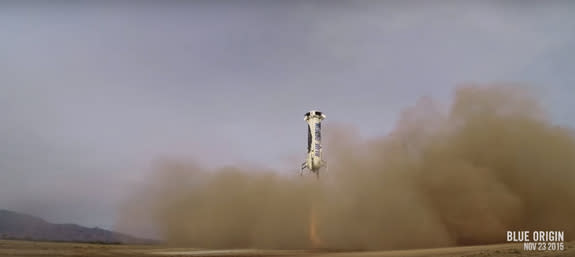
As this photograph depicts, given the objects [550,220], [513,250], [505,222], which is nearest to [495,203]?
[505,222]

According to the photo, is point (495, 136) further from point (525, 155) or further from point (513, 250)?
point (513, 250)

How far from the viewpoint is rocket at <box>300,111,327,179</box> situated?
1688 inches

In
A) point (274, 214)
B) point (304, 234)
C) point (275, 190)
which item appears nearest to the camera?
point (304, 234)

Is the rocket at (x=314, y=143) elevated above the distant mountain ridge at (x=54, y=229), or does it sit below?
above

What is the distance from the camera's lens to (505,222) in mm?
40781

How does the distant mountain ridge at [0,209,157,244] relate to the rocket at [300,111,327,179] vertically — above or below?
below

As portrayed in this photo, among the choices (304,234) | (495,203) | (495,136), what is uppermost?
(495,136)

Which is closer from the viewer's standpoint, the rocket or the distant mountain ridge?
the rocket

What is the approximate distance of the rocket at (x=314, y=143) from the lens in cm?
4288

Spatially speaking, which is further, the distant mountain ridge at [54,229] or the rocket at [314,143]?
the distant mountain ridge at [54,229]

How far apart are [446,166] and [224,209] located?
25156mm

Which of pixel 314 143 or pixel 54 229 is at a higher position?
pixel 314 143

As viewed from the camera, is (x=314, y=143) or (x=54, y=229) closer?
(x=314, y=143)

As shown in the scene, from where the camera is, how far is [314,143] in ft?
140
